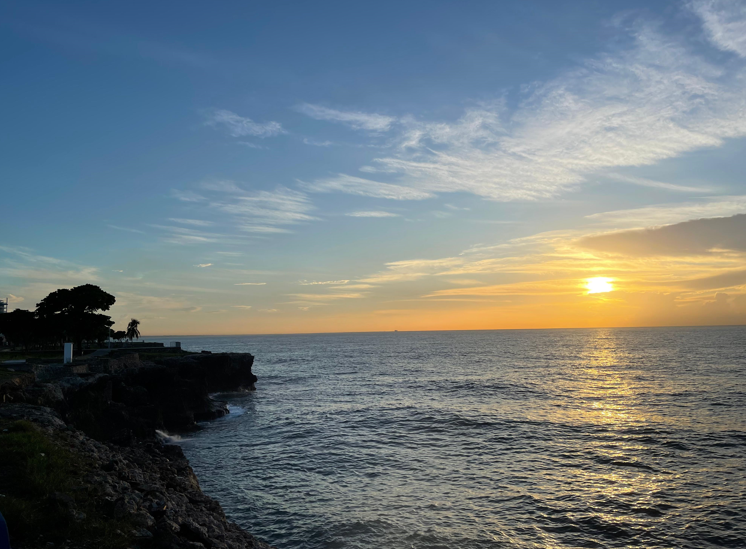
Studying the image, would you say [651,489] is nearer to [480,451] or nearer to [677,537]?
[677,537]

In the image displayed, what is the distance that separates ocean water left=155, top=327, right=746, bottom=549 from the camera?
65.6 feet

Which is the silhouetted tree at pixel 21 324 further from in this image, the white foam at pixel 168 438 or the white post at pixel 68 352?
the white foam at pixel 168 438

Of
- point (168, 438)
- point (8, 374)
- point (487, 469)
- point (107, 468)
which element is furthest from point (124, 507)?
point (168, 438)

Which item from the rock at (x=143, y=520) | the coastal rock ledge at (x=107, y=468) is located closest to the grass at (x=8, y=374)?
the coastal rock ledge at (x=107, y=468)

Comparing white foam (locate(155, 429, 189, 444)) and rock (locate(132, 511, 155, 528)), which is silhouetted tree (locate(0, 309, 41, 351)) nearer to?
white foam (locate(155, 429, 189, 444))

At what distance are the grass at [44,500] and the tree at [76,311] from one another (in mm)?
49516

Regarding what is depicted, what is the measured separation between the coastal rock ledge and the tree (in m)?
17.2

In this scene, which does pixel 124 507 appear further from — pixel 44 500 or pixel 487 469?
pixel 487 469

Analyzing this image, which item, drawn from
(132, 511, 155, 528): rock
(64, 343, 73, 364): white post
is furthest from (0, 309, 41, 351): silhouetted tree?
(132, 511, 155, 528): rock

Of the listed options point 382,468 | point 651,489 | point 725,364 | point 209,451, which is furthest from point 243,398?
point 725,364

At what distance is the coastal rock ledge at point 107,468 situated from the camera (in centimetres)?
1118

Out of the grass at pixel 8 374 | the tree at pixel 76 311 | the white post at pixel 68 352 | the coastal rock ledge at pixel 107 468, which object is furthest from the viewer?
the tree at pixel 76 311

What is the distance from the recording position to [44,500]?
11.7 m

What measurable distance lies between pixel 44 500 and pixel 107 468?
5683mm
